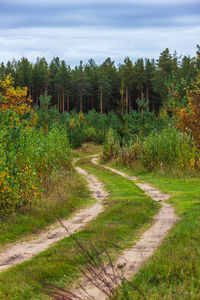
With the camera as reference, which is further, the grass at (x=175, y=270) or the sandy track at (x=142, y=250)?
the sandy track at (x=142, y=250)

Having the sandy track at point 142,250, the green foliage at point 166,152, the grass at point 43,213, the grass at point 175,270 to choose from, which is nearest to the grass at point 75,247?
the sandy track at point 142,250

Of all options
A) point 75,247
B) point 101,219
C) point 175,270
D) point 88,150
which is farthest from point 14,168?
point 88,150

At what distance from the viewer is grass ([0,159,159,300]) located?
4733mm

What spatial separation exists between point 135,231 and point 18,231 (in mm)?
2794

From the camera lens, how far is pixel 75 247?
21.2 feet

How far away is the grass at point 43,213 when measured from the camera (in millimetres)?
7961

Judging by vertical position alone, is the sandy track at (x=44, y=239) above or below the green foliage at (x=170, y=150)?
below

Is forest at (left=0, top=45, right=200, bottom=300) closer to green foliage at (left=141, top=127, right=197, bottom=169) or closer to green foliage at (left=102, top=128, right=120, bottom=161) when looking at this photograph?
green foliage at (left=141, top=127, right=197, bottom=169)

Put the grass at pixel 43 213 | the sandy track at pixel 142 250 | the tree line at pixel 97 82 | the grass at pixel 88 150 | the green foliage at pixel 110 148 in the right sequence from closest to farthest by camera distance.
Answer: the sandy track at pixel 142 250, the grass at pixel 43 213, the green foliage at pixel 110 148, the grass at pixel 88 150, the tree line at pixel 97 82

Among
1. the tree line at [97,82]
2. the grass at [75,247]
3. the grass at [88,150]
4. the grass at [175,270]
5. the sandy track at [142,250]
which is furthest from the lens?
the tree line at [97,82]

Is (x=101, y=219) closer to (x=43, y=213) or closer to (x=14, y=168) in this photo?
(x=43, y=213)

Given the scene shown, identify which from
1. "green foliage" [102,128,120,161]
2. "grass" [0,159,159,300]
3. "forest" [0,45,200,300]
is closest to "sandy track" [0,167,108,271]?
"forest" [0,45,200,300]

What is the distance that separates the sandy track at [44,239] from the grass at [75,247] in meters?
0.29

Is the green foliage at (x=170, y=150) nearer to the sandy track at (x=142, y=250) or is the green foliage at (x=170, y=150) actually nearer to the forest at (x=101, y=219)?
the forest at (x=101, y=219)
